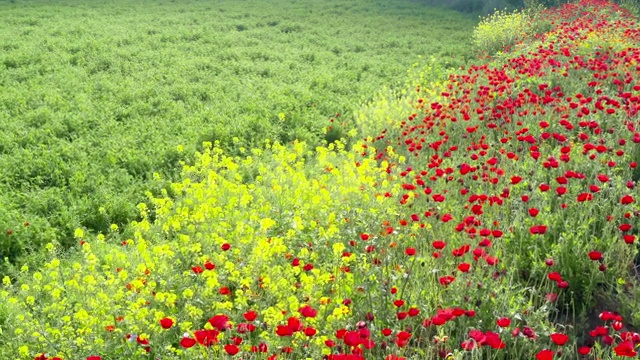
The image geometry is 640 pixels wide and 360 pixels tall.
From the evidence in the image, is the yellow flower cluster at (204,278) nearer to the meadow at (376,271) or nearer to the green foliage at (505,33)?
the meadow at (376,271)

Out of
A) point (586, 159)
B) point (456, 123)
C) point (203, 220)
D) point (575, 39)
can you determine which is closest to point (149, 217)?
point (203, 220)

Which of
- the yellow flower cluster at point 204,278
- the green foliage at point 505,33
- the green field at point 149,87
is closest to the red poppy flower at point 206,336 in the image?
the yellow flower cluster at point 204,278

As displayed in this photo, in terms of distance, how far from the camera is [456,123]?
7953 mm

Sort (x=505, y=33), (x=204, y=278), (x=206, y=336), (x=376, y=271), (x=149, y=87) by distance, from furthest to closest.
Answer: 1. (x=505, y=33)
2. (x=149, y=87)
3. (x=204, y=278)
4. (x=376, y=271)
5. (x=206, y=336)

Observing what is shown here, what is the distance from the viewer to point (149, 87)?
36.4 feet

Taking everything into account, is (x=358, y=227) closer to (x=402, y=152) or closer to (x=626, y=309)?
(x=626, y=309)

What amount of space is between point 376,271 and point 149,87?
8.17 m

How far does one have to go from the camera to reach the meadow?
11.7 feet

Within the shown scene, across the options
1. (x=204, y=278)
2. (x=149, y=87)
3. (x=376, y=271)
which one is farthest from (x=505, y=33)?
(x=204, y=278)

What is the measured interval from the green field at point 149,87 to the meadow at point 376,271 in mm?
854

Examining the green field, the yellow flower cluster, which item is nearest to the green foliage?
the green field

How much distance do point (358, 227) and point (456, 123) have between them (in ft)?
11.0

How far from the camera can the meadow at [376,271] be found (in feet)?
11.7

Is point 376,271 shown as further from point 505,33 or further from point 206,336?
point 505,33
